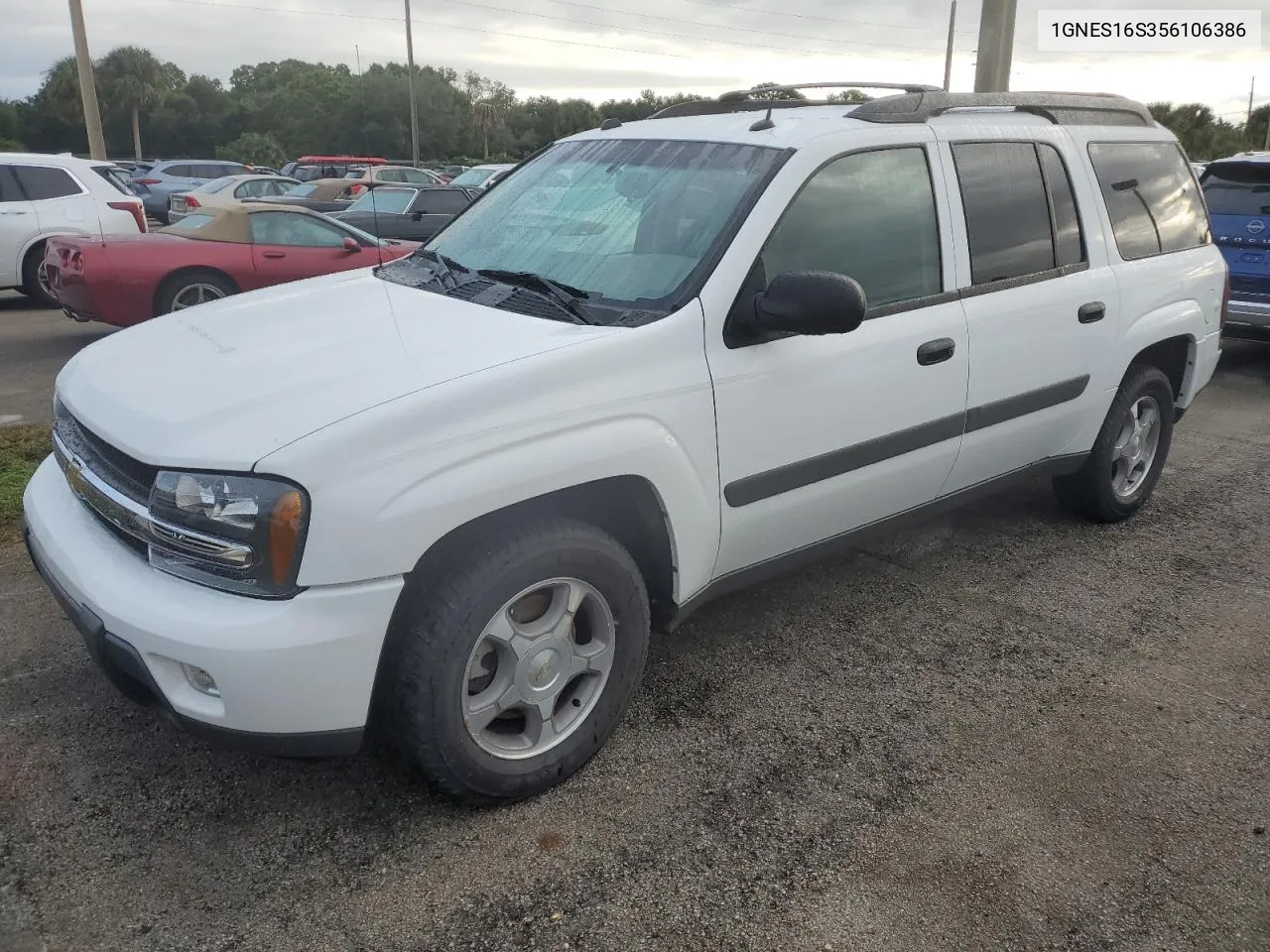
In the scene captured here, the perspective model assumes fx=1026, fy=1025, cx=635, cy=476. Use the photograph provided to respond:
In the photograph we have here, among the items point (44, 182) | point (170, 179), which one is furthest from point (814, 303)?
point (170, 179)

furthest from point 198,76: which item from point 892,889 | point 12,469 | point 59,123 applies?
point 892,889

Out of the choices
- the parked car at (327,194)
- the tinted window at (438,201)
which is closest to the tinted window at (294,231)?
the tinted window at (438,201)

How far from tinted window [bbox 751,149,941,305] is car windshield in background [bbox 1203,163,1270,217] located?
5896 mm

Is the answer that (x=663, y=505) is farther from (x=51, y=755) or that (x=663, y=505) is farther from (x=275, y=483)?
(x=51, y=755)

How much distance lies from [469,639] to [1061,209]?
3.00 metres

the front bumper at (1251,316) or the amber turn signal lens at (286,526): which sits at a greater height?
the amber turn signal lens at (286,526)

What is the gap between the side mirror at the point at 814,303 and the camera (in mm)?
2779

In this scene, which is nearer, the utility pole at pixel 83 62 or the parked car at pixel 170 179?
the parked car at pixel 170 179

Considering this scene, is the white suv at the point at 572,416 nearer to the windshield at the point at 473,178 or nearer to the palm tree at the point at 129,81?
the windshield at the point at 473,178

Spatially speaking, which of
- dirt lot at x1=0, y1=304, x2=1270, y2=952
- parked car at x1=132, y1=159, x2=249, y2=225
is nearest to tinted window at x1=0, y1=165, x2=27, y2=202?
dirt lot at x1=0, y1=304, x2=1270, y2=952

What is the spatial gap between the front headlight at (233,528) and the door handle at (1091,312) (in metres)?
3.18

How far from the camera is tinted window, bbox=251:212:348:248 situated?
914 centimetres

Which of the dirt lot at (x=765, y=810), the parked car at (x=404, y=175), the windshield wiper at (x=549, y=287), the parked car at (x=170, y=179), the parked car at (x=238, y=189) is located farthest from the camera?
the parked car at (x=170, y=179)

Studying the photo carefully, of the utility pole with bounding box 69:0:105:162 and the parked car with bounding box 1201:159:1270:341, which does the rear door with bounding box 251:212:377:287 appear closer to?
the parked car with bounding box 1201:159:1270:341
